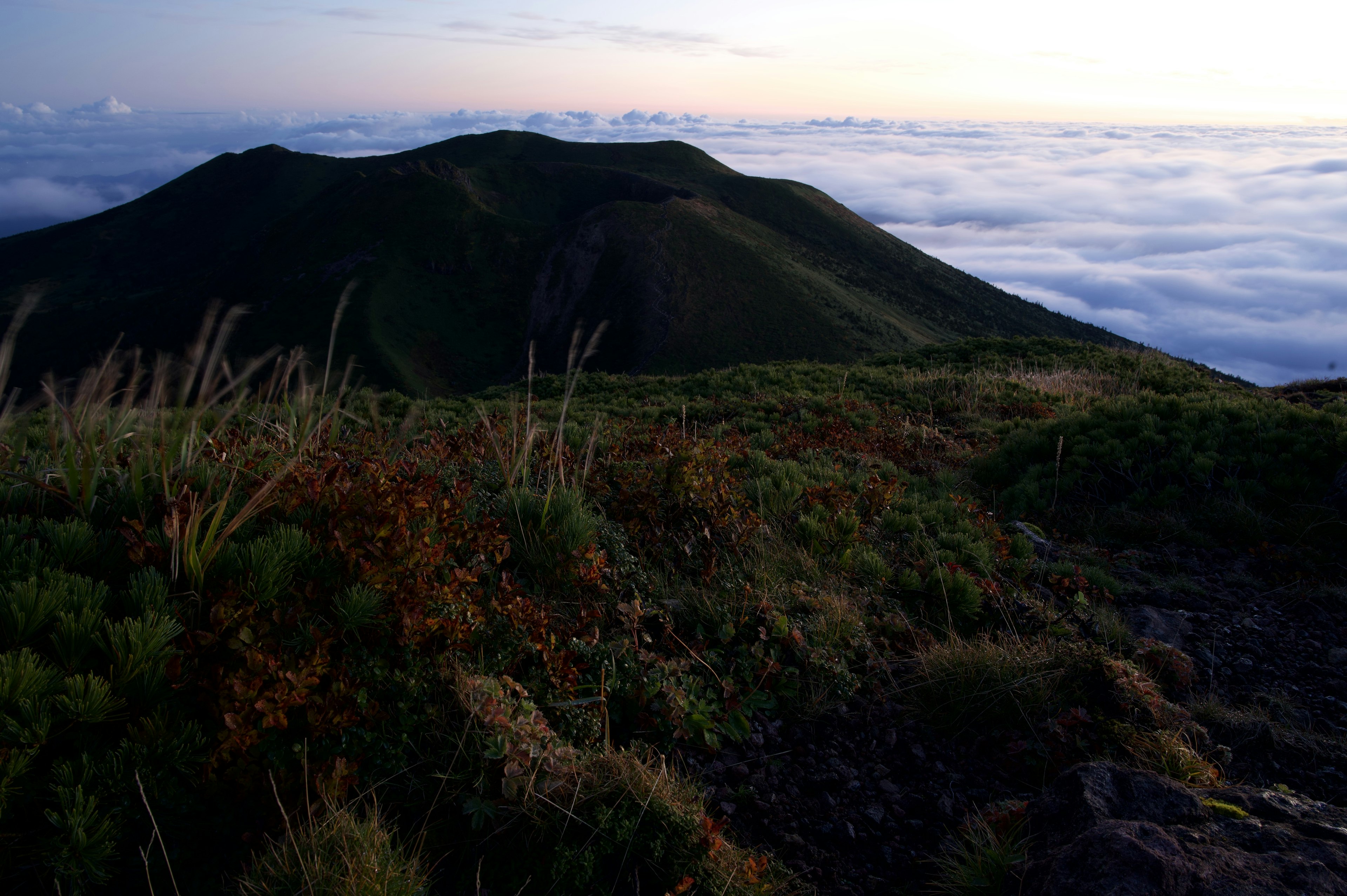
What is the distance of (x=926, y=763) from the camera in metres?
3.22

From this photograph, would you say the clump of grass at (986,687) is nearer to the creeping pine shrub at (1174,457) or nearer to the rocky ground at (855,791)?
the rocky ground at (855,791)

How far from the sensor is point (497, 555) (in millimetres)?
3381

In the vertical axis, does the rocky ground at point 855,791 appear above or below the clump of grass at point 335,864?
below

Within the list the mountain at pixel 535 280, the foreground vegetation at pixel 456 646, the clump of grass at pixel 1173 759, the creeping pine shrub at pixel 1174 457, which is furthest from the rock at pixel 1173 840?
the mountain at pixel 535 280

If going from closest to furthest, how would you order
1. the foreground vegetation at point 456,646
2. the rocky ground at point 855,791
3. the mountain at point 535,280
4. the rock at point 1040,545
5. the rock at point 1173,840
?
the rock at point 1173,840
the foreground vegetation at point 456,646
the rocky ground at point 855,791
the rock at point 1040,545
the mountain at point 535,280

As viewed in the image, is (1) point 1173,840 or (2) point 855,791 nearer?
(1) point 1173,840

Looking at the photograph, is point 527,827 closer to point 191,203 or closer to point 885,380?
point 885,380

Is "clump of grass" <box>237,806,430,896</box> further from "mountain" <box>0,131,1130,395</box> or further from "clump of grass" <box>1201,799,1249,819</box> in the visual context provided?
"mountain" <box>0,131,1130,395</box>

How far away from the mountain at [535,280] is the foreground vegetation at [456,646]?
64.9 m

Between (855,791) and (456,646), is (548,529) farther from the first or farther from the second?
(855,791)

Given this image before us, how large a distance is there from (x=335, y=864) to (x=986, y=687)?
3059 millimetres

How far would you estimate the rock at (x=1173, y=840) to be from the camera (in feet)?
6.56

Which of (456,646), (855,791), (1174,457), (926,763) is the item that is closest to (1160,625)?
(926,763)

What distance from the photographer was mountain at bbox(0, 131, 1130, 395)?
84.6 m
